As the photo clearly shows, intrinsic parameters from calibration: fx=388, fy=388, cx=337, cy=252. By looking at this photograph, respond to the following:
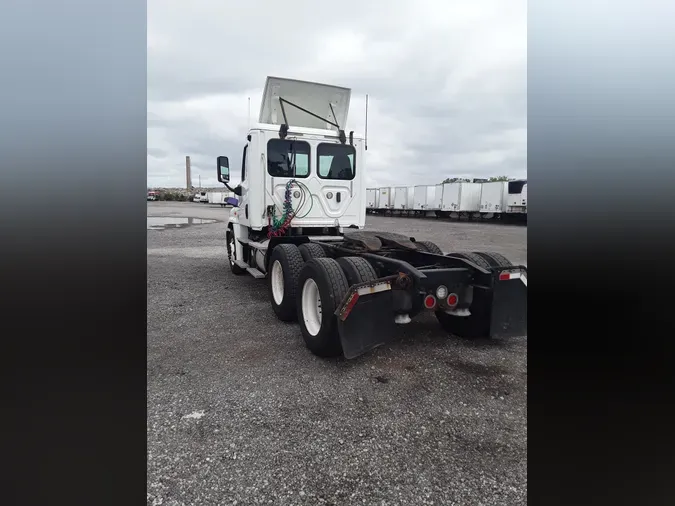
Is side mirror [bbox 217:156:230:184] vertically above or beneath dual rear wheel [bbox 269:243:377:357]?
above

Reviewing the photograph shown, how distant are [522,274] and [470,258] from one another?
0.60 meters

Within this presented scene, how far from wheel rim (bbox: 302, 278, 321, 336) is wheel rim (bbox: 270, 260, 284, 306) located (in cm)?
112

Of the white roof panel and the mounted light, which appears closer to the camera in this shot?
the mounted light

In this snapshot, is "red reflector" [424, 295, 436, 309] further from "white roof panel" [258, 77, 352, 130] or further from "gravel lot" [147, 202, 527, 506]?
"white roof panel" [258, 77, 352, 130]

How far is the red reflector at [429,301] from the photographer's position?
150 inches

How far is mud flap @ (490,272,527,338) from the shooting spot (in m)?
4.08

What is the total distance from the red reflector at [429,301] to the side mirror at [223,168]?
14.1ft

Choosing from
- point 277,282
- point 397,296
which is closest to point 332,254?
point 277,282

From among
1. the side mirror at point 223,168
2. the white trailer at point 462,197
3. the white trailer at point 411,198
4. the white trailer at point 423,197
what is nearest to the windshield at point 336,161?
the side mirror at point 223,168

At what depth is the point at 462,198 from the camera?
3108cm

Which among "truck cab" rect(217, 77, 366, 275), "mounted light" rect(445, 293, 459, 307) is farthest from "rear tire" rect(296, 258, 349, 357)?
"truck cab" rect(217, 77, 366, 275)

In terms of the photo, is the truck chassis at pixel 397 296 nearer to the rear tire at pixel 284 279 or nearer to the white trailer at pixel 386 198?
the rear tire at pixel 284 279

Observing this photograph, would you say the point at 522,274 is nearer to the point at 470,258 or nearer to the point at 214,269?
the point at 470,258
